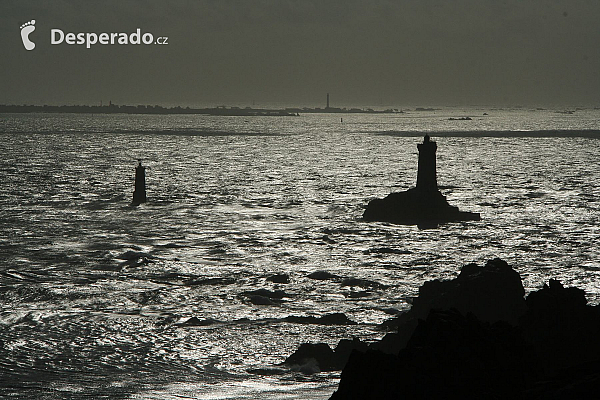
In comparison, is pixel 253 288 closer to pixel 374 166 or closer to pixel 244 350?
pixel 244 350

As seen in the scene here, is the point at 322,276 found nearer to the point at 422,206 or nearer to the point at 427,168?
the point at 422,206

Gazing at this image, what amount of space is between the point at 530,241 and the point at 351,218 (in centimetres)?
1390

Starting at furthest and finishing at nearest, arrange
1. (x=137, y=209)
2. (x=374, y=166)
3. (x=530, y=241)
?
(x=374, y=166) < (x=137, y=209) < (x=530, y=241)

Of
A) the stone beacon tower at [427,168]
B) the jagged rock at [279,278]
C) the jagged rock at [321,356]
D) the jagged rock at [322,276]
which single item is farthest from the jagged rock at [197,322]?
the stone beacon tower at [427,168]

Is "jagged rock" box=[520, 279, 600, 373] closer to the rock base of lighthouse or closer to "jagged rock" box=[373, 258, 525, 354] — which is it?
"jagged rock" box=[373, 258, 525, 354]

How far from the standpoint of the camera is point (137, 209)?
59.0 meters

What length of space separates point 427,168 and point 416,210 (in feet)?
9.62

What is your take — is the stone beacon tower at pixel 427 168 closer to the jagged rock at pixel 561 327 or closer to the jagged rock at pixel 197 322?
the jagged rock at pixel 197 322

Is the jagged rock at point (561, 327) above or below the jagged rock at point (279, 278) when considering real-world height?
above

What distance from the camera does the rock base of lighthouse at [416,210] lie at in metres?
52.2

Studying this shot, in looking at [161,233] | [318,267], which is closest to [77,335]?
[318,267]

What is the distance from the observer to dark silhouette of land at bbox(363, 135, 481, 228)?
52344 mm

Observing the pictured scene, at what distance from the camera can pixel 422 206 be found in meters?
52.7

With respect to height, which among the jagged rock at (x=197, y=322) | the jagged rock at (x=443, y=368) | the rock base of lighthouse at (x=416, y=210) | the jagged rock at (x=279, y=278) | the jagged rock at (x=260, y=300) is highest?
the jagged rock at (x=443, y=368)
